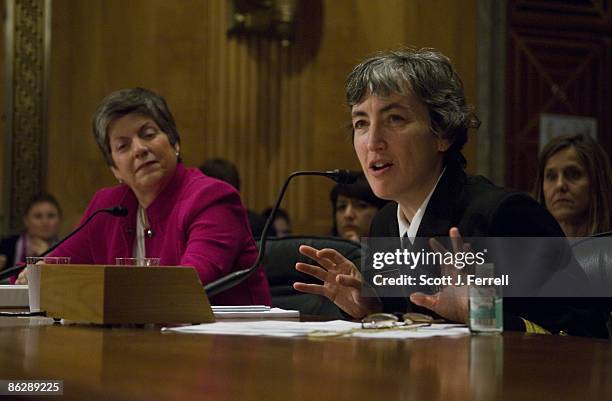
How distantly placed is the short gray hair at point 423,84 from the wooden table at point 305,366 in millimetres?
952

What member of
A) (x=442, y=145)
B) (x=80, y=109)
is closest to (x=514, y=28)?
(x=80, y=109)

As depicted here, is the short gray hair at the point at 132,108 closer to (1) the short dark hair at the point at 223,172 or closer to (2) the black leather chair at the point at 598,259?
(2) the black leather chair at the point at 598,259

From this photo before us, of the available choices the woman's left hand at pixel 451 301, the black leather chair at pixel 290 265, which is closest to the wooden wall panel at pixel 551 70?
the black leather chair at pixel 290 265

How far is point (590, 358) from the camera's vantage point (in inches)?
55.1

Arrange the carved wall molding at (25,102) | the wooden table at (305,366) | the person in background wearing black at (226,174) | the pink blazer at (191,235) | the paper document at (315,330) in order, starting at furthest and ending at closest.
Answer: the carved wall molding at (25,102)
the person in background wearing black at (226,174)
the pink blazer at (191,235)
the paper document at (315,330)
the wooden table at (305,366)

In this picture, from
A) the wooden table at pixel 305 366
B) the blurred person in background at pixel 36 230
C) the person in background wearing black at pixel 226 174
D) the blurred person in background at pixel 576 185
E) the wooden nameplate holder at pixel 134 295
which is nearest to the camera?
the wooden table at pixel 305 366

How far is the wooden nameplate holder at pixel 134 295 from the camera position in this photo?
1.87 meters

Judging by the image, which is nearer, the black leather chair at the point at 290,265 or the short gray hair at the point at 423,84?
the short gray hair at the point at 423,84

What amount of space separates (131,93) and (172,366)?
7.77 ft

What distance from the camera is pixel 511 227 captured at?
239cm

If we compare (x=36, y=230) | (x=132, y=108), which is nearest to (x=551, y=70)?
(x=36, y=230)

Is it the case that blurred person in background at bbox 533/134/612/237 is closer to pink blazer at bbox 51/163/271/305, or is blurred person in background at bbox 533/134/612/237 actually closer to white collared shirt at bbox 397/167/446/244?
pink blazer at bbox 51/163/271/305

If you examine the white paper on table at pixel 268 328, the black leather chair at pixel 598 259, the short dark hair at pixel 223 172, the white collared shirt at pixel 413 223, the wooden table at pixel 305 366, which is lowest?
the white paper on table at pixel 268 328

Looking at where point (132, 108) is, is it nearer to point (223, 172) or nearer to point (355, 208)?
point (355, 208)
